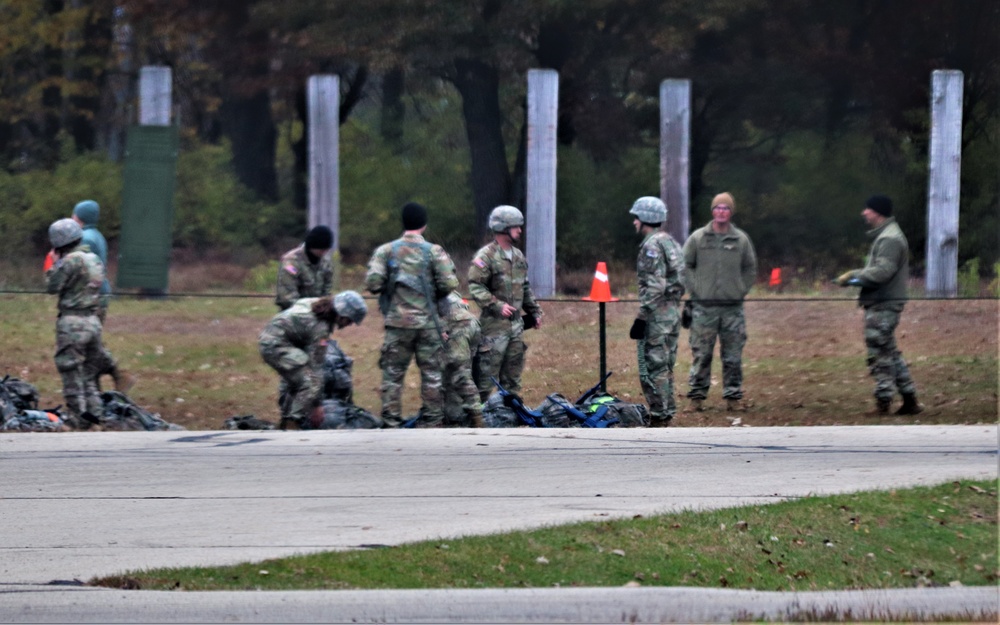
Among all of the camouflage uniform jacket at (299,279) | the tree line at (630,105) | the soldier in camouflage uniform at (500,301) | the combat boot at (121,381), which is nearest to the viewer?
the soldier in camouflage uniform at (500,301)

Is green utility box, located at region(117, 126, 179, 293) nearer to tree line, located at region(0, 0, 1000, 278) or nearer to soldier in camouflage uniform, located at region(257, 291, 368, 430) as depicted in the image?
tree line, located at region(0, 0, 1000, 278)

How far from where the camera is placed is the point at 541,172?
17109 mm

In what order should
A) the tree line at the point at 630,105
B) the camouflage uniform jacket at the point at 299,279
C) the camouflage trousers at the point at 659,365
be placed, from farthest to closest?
the tree line at the point at 630,105, the camouflage uniform jacket at the point at 299,279, the camouflage trousers at the point at 659,365

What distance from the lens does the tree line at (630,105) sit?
23.5 meters

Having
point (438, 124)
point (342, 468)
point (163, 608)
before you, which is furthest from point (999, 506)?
point (438, 124)

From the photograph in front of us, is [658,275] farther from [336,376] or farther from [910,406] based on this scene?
[336,376]

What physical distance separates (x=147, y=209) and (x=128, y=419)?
6.39m

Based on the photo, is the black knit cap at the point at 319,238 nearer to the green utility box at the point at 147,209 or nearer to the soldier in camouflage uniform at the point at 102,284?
the soldier in camouflage uniform at the point at 102,284

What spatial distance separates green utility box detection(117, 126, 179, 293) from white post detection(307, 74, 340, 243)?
159cm

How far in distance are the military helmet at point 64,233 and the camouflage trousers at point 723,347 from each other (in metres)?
5.05

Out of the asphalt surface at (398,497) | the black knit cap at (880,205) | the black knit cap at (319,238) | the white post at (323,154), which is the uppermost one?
the white post at (323,154)

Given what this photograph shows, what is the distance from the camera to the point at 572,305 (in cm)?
1520

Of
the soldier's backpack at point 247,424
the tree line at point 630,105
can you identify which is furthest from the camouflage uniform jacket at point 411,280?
the tree line at point 630,105

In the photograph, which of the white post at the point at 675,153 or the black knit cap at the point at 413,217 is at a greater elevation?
the white post at the point at 675,153
